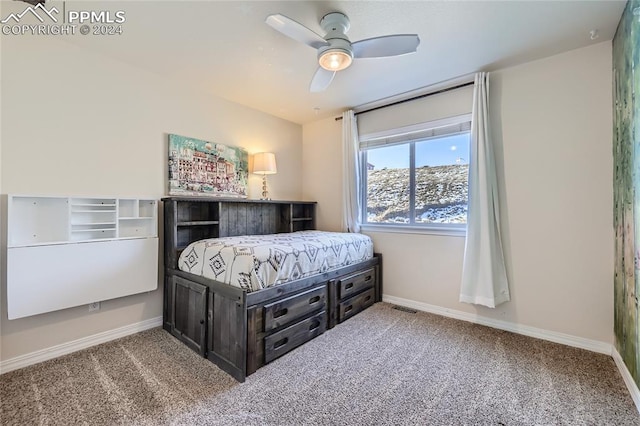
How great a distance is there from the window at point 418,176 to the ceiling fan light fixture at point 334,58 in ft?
5.26

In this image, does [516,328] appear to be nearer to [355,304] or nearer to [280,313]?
[355,304]

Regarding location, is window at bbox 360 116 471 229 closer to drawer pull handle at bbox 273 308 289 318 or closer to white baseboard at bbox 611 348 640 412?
white baseboard at bbox 611 348 640 412

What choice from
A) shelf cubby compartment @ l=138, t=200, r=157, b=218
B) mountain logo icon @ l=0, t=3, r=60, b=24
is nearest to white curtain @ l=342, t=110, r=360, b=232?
shelf cubby compartment @ l=138, t=200, r=157, b=218

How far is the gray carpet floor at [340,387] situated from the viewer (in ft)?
5.11

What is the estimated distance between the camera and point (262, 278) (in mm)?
2061

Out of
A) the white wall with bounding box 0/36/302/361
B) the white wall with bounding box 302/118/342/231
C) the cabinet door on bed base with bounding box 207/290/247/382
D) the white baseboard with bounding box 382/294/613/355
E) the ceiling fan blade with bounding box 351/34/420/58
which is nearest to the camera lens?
the ceiling fan blade with bounding box 351/34/420/58

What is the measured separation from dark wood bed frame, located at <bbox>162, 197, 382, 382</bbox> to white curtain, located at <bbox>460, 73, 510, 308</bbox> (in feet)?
3.61

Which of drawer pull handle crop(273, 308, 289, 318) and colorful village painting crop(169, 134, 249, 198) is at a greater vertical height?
colorful village painting crop(169, 134, 249, 198)

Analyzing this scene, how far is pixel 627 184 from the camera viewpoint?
6.07ft

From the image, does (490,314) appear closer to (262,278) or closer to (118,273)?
(262,278)

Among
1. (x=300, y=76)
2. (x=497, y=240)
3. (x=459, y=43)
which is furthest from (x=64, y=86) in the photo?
(x=497, y=240)

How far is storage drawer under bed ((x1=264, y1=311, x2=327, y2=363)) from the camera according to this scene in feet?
6.85

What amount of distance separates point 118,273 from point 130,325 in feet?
1.85

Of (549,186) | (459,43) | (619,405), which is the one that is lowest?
(619,405)
